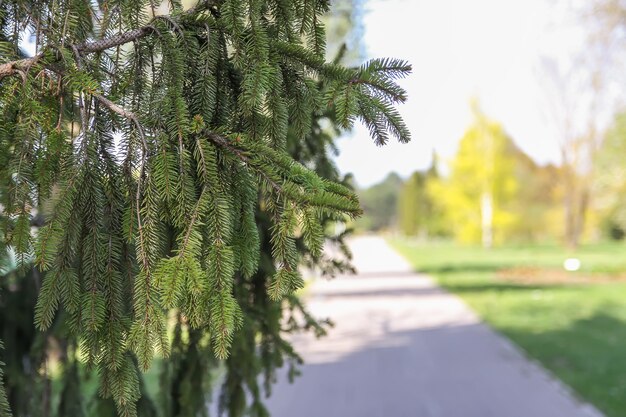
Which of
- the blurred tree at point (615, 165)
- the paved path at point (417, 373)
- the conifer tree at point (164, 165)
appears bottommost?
the paved path at point (417, 373)

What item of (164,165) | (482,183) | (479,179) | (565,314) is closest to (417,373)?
(565,314)

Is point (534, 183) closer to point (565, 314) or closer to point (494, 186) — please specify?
point (494, 186)

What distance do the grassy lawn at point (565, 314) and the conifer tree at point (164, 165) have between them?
5796mm

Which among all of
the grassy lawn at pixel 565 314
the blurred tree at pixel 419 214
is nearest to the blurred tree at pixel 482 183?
the grassy lawn at pixel 565 314

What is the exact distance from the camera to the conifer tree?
145 cm

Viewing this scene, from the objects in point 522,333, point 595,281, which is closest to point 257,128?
point 522,333

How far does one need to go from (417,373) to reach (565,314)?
521 centimetres

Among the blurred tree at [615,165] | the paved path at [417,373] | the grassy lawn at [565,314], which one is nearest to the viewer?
the paved path at [417,373]

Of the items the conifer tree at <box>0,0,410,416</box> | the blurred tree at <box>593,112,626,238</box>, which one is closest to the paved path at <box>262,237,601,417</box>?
the conifer tree at <box>0,0,410,416</box>

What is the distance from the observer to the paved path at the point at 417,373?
6336 millimetres

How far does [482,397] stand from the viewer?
6.58 meters

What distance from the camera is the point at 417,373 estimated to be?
7672 mm

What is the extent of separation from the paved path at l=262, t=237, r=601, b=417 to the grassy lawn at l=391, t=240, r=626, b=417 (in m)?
0.36

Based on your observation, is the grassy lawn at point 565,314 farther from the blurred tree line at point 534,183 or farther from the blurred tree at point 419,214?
the blurred tree at point 419,214
